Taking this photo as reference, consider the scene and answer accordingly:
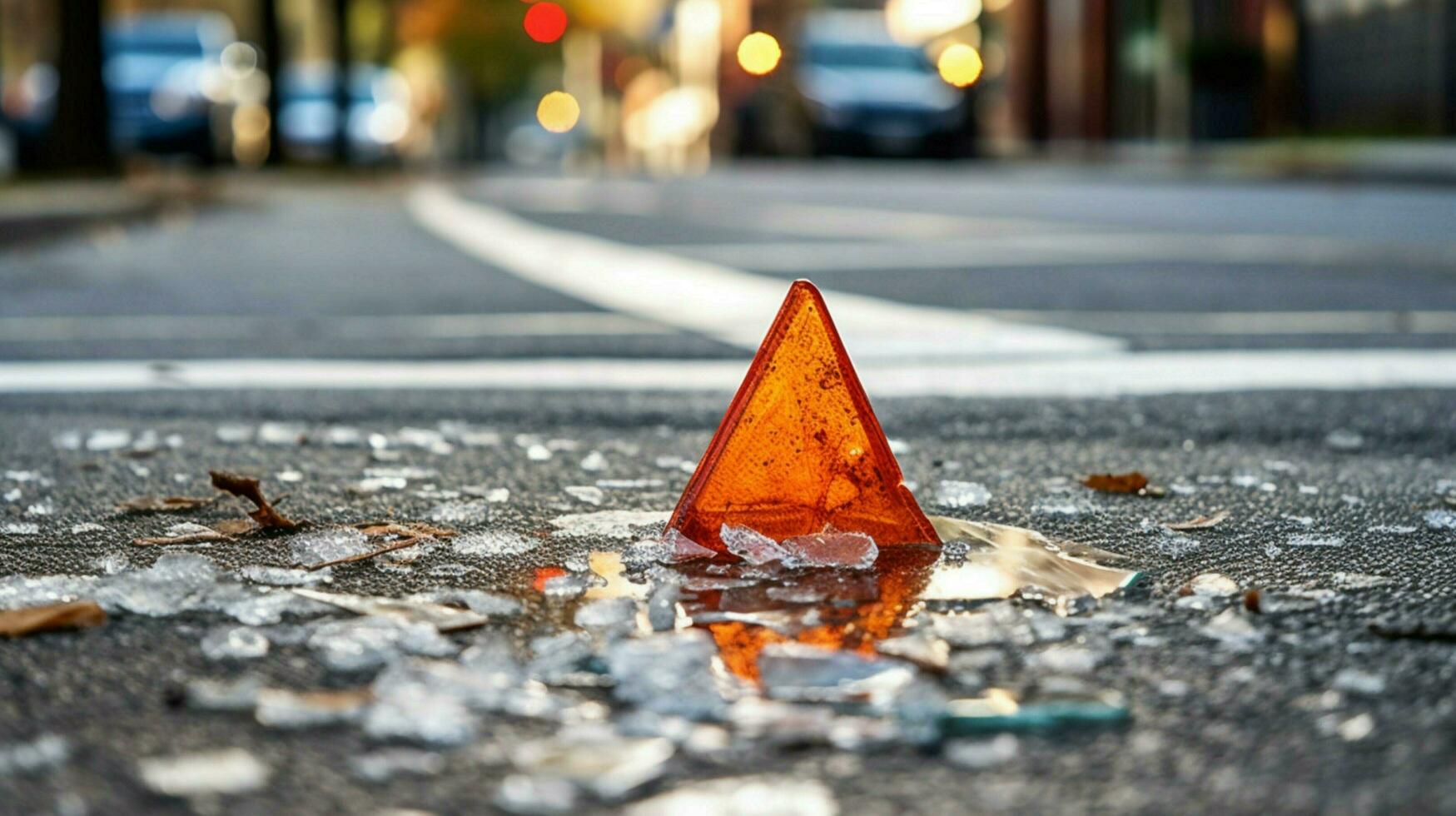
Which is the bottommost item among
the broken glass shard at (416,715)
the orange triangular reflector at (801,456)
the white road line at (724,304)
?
the white road line at (724,304)

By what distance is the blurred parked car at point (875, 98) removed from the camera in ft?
71.8

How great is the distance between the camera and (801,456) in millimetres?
2189

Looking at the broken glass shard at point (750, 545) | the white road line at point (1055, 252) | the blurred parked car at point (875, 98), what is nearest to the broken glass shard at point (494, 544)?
the broken glass shard at point (750, 545)

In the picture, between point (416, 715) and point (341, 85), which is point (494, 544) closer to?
point (416, 715)

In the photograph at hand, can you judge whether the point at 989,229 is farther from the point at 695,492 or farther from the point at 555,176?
the point at 555,176

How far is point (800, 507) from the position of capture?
2.17 m

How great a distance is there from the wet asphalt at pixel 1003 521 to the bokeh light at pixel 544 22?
1839cm

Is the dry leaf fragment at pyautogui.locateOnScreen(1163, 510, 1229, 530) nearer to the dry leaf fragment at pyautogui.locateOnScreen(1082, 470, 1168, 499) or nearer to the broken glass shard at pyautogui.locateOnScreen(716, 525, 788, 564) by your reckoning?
the dry leaf fragment at pyautogui.locateOnScreen(1082, 470, 1168, 499)

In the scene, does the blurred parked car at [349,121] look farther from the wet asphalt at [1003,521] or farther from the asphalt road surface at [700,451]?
the wet asphalt at [1003,521]

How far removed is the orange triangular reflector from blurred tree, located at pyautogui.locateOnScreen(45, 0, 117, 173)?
15139 millimetres

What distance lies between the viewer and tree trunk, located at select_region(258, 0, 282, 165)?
77.7 feet

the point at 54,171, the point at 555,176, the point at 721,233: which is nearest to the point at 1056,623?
the point at 721,233

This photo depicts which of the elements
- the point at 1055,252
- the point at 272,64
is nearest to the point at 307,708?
the point at 1055,252

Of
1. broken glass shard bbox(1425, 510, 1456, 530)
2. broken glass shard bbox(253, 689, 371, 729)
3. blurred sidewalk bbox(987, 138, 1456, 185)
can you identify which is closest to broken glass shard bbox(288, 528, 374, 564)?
broken glass shard bbox(253, 689, 371, 729)
